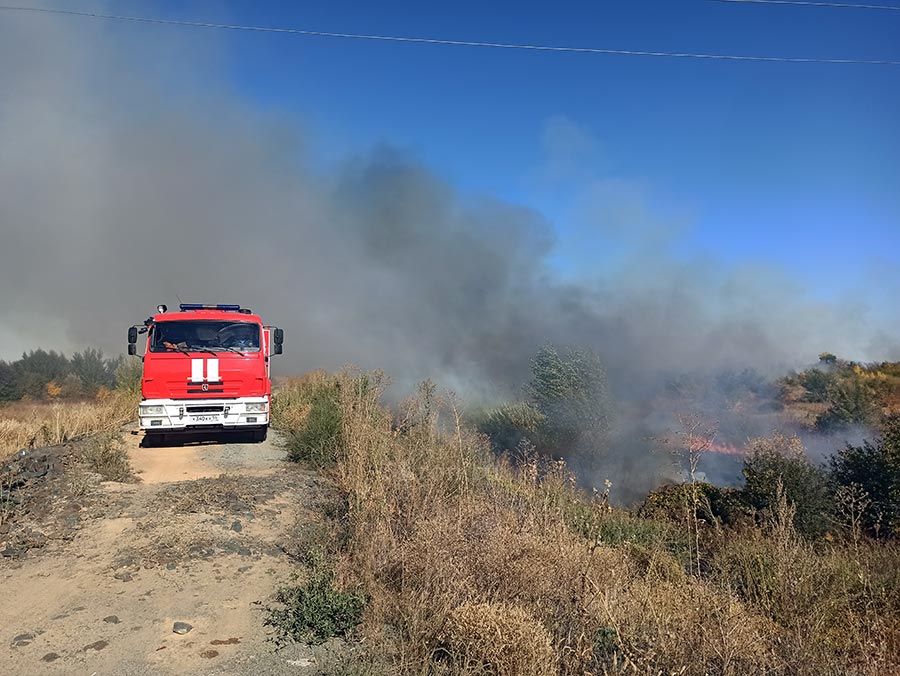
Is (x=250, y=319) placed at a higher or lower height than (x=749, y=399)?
higher

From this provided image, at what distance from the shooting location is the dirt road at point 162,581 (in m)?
3.49

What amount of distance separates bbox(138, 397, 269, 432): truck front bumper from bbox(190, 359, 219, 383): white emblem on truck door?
1.18 ft

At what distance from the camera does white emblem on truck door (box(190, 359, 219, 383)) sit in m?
9.33

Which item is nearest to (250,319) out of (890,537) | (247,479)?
(247,479)

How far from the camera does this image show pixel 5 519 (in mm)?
5832

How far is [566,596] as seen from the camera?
3617 millimetres

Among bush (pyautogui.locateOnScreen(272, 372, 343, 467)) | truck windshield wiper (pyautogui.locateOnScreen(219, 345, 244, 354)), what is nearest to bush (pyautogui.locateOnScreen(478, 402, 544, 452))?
bush (pyautogui.locateOnScreen(272, 372, 343, 467))

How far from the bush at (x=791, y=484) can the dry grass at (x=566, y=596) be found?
1.89m

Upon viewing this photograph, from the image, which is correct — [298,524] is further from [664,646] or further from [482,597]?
[664,646]

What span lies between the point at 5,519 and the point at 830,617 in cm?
775

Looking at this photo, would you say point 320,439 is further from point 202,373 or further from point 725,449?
point 725,449

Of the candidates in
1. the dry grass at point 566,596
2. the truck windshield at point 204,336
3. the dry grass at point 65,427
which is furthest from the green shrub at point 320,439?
the dry grass at point 65,427

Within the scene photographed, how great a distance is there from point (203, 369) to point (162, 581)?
5.30m

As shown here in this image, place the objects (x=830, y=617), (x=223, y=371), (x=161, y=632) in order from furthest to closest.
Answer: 1. (x=223, y=371)
2. (x=830, y=617)
3. (x=161, y=632)
